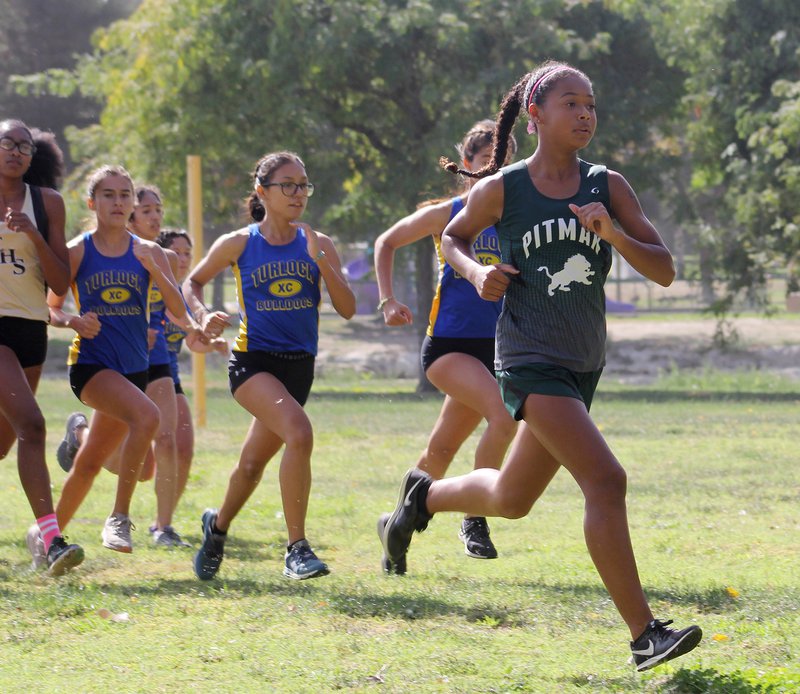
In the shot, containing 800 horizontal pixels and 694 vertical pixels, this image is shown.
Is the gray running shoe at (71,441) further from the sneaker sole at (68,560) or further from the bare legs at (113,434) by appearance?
the sneaker sole at (68,560)

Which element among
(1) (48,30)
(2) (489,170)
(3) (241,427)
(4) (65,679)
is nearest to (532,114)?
(2) (489,170)

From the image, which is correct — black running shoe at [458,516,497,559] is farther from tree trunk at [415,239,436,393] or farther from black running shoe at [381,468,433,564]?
tree trunk at [415,239,436,393]

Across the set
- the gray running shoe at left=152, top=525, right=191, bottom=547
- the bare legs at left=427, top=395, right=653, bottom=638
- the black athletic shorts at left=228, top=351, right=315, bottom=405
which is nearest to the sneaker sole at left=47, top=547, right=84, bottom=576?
the black athletic shorts at left=228, top=351, right=315, bottom=405

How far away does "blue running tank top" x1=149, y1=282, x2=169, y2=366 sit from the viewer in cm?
839

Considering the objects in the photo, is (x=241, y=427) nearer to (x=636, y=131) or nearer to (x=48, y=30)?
(x=636, y=131)

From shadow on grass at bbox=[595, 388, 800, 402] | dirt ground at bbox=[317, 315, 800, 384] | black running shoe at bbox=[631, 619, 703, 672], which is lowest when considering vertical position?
dirt ground at bbox=[317, 315, 800, 384]

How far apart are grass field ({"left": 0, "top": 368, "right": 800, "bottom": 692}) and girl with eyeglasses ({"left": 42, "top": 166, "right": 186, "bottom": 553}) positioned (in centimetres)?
67

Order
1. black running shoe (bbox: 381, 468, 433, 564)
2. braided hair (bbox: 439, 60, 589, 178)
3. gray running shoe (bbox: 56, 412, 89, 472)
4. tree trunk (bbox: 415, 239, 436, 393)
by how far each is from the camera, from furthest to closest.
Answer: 1. tree trunk (bbox: 415, 239, 436, 393)
2. gray running shoe (bbox: 56, 412, 89, 472)
3. black running shoe (bbox: 381, 468, 433, 564)
4. braided hair (bbox: 439, 60, 589, 178)

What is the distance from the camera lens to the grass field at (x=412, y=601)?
4.74 m

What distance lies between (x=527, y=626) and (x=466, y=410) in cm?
183

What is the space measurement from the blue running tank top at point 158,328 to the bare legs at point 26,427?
160cm

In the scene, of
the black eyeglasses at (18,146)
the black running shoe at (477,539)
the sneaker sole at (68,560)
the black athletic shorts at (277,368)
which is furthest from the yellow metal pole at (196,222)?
the sneaker sole at (68,560)

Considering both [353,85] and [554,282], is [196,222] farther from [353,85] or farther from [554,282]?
[554,282]

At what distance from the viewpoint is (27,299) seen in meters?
6.93
